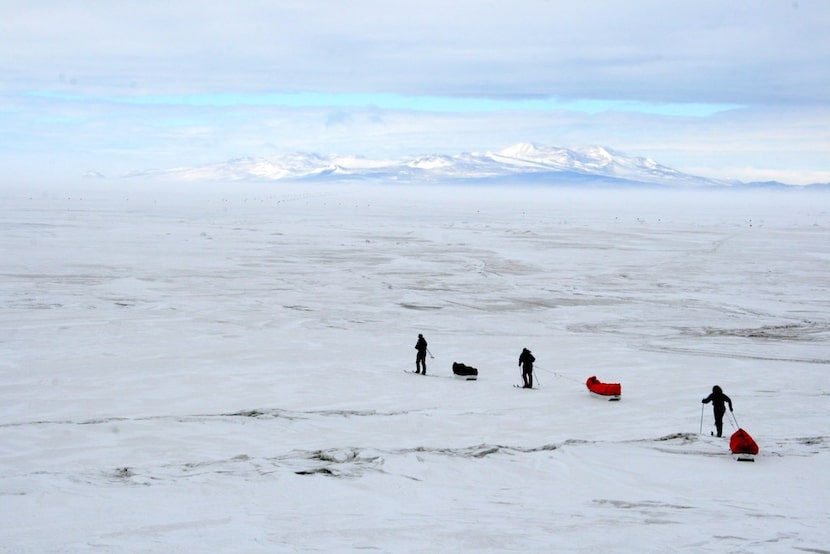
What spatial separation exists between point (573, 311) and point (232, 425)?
58.1 ft

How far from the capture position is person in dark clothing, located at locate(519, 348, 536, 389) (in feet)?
61.4

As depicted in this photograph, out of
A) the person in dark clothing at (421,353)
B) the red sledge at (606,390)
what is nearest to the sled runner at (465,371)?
the person in dark clothing at (421,353)

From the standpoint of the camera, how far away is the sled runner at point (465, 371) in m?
19.5

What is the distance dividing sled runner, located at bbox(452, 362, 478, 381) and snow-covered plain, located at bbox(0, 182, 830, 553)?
0.54 metres

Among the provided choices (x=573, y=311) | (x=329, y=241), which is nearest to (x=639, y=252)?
(x=329, y=241)

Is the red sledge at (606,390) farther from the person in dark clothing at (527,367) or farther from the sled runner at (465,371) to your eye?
the sled runner at (465,371)

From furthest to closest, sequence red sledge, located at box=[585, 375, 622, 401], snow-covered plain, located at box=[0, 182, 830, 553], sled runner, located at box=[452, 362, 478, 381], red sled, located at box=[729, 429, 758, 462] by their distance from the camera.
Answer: sled runner, located at box=[452, 362, 478, 381], red sledge, located at box=[585, 375, 622, 401], red sled, located at box=[729, 429, 758, 462], snow-covered plain, located at box=[0, 182, 830, 553]

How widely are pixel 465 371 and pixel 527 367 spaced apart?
149 cm

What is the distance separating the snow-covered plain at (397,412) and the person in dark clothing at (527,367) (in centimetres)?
49

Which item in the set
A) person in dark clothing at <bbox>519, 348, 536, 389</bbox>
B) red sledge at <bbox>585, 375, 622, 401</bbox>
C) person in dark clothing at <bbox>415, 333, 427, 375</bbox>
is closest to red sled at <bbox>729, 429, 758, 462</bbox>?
red sledge at <bbox>585, 375, 622, 401</bbox>

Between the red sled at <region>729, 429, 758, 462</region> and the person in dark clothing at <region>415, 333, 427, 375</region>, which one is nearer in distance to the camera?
the red sled at <region>729, 429, 758, 462</region>

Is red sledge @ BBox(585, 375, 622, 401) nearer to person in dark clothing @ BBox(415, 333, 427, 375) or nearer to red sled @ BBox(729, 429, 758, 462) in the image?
person in dark clothing @ BBox(415, 333, 427, 375)

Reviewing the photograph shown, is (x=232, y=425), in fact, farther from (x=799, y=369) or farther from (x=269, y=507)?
(x=799, y=369)

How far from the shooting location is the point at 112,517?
9844 mm
